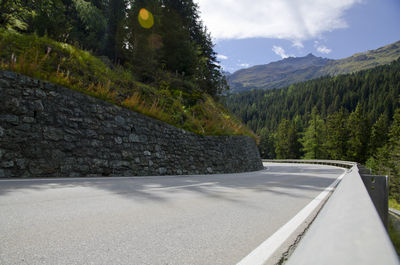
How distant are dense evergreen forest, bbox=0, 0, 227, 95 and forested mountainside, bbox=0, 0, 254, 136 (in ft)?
0.18

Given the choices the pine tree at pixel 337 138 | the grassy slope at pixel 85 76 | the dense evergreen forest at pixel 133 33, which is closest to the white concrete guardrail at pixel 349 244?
the grassy slope at pixel 85 76

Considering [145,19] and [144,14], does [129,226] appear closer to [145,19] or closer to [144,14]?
[145,19]

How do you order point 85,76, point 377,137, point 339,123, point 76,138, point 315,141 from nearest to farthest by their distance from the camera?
point 76,138 < point 85,76 < point 377,137 < point 339,123 < point 315,141

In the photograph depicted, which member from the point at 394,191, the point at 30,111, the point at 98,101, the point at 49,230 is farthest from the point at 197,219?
the point at 394,191

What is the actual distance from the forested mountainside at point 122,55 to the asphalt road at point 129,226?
5590 millimetres

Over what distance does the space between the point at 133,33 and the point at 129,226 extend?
58.3ft

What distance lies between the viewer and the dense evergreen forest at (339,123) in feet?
189

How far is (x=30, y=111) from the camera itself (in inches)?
305

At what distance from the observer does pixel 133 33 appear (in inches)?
736

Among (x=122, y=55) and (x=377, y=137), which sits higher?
(x=122, y=55)

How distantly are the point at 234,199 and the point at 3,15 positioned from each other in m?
13.3

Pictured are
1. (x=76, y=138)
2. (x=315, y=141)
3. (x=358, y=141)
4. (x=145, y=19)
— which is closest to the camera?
(x=76, y=138)

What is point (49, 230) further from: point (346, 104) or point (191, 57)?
point (346, 104)

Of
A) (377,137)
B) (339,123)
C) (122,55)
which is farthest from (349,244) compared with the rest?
(377,137)
